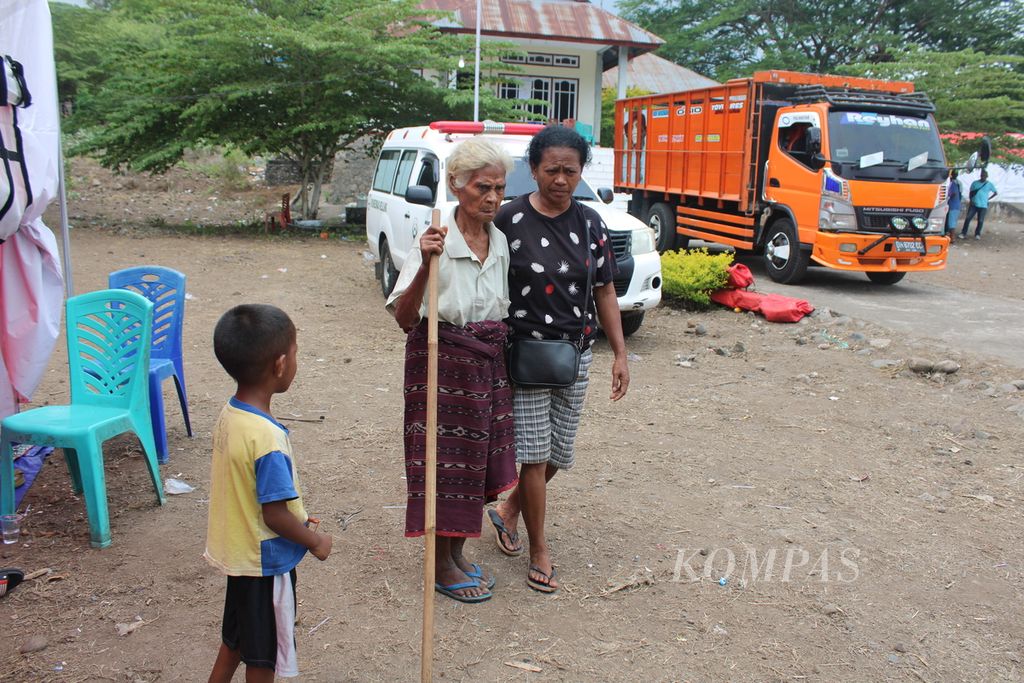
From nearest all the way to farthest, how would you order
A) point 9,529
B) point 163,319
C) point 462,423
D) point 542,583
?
point 462,423
point 542,583
point 9,529
point 163,319

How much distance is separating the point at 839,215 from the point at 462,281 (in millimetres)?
8460

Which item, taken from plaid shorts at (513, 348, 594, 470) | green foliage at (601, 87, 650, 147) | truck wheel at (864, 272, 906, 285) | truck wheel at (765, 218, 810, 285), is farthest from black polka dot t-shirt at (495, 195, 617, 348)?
green foliage at (601, 87, 650, 147)

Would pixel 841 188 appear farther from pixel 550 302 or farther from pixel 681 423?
pixel 550 302

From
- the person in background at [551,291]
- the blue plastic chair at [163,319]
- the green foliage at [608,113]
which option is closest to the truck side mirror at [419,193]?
the blue plastic chair at [163,319]

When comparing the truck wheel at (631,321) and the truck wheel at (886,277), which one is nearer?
the truck wheel at (631,321)

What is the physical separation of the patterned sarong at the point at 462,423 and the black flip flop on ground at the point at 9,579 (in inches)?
59.9

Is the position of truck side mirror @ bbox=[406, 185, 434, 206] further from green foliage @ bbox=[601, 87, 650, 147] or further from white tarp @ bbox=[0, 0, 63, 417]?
green foliage @ bbox=[601, 87, 650, 147]

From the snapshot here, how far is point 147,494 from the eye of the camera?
13.4 feet

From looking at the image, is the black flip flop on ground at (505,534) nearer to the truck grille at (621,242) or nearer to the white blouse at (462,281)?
the white blouse at (462,281)

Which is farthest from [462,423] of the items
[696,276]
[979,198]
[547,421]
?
[979,198]

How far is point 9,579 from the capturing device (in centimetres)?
314

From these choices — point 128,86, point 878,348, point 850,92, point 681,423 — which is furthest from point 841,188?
point 128,86

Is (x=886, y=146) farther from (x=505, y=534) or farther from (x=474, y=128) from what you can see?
(x=505, y=534)

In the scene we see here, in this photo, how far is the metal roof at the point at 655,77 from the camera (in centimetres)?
2581
